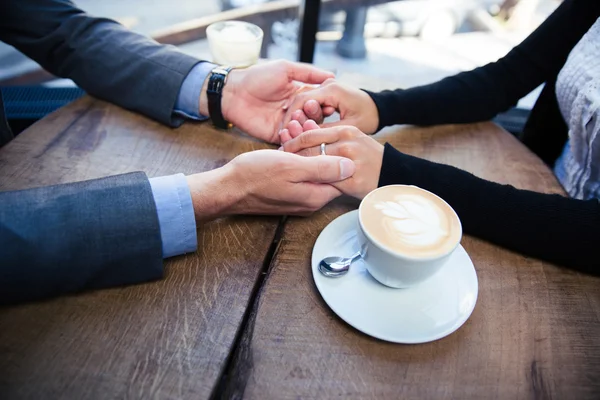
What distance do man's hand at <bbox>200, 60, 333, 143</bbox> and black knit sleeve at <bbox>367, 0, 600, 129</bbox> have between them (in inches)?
9.7

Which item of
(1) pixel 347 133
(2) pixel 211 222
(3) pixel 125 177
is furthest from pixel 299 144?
(3) pixel 125 177

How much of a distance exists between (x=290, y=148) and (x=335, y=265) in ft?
1.19

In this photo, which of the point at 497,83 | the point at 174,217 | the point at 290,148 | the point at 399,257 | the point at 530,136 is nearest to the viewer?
the point at 399,257

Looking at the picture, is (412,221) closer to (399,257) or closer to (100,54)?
(399,257)

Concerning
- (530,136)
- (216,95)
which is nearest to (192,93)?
(216,95)

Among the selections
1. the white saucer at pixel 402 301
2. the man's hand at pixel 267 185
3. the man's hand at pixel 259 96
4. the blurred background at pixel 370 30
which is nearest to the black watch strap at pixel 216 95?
the man's hand at pixel 259 96

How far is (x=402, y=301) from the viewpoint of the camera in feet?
2.20

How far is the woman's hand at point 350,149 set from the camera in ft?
2.91

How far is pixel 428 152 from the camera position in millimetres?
1064

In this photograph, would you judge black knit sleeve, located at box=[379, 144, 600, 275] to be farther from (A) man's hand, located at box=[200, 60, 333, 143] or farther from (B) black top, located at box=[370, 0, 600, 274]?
(A) man's hand, located at box=[200, 60, 333, 143]

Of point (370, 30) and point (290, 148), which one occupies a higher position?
point (290, 148)

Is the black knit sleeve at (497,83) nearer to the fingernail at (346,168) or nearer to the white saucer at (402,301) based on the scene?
the fingernail at (346,168)

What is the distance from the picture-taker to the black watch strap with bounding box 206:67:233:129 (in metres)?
1.08

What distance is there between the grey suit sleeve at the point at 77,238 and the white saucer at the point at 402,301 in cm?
30
